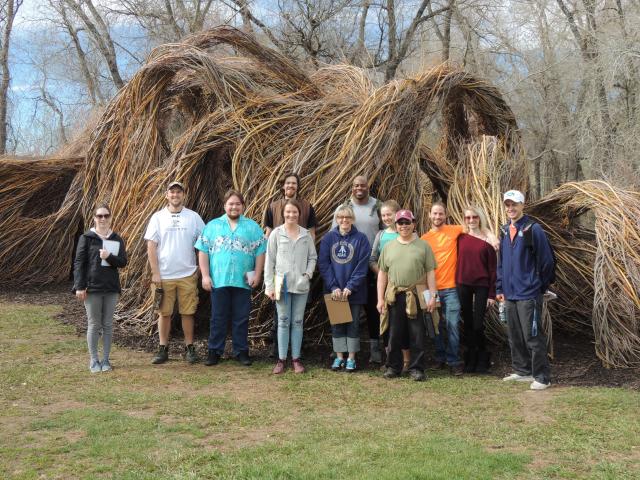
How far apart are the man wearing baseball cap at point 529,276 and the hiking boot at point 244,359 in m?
2.49

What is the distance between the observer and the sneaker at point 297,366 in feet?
19.8

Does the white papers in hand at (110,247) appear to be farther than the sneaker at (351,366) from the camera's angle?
No

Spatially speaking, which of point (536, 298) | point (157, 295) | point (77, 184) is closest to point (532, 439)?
point (536, 298)

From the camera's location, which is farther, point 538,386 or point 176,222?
point 176,222

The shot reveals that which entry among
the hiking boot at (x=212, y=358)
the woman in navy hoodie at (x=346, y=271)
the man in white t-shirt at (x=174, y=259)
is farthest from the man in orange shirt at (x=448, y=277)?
the man in white t-shirt at (x=174, y=259)

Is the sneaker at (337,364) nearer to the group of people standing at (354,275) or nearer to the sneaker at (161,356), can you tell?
the group of people standing at (354,275)

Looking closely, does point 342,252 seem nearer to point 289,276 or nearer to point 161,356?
point 289,276

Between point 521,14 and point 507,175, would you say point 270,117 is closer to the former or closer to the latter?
point 507,175

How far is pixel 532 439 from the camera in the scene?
4156mm

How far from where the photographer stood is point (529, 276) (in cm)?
549

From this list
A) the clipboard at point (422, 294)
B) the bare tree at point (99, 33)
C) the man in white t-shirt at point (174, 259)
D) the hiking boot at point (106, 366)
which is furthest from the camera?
the bare tree at point (99, 33)

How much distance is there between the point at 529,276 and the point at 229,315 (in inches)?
112

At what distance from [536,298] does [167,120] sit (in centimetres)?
552


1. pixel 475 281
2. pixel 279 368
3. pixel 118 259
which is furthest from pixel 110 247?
pixel 475 281
